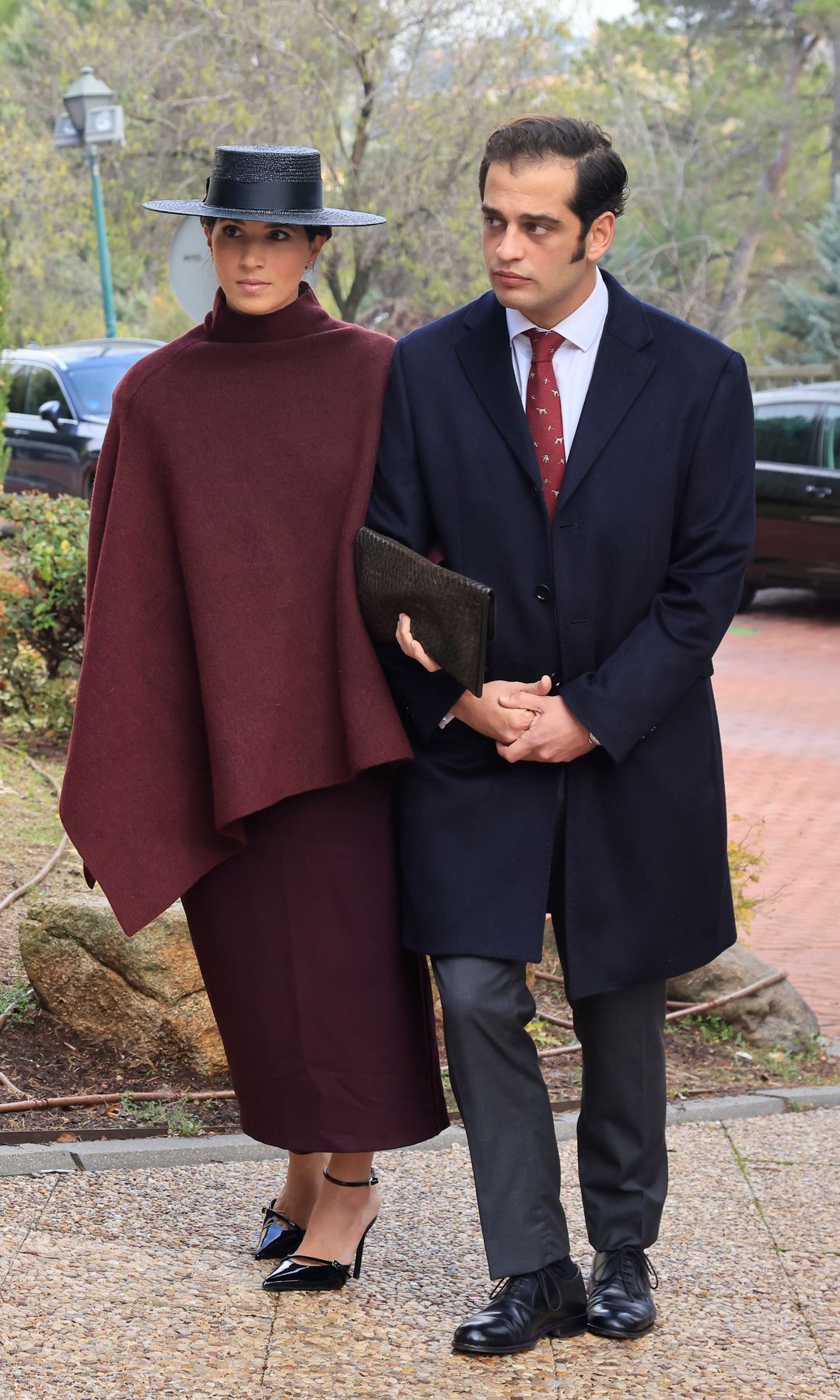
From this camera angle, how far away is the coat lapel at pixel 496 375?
2916mm

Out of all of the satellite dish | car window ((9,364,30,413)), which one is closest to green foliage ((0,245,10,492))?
the satellite dish

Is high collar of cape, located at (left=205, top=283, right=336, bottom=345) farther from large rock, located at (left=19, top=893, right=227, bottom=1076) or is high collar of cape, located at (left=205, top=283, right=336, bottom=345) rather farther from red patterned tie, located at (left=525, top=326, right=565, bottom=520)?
large rock, located at (left=19, top=893, right=227, bottom=1076)

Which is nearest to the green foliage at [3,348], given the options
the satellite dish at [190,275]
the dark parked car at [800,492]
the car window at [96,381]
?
the satellite dish at [190,275]

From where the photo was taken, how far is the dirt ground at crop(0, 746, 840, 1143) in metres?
4.21

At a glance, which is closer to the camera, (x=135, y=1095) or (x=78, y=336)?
(x=135, y=1095)

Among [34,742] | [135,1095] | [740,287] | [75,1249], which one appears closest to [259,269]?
[75,1249]

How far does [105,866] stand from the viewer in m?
3.18

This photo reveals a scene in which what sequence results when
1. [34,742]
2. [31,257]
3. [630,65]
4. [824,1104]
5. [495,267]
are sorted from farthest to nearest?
[630,65] → [31,257] → [34,742] → [824,1104] → [495,267]

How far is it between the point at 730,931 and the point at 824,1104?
169 centimetres

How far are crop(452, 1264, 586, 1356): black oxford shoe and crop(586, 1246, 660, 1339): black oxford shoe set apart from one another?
0.12 ft

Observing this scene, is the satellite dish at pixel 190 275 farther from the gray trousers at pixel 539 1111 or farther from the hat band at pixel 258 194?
the gray trousers at pixel 539 1111

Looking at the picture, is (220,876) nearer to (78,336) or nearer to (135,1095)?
(135,1095)

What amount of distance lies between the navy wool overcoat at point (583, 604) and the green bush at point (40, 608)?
5.08 metres

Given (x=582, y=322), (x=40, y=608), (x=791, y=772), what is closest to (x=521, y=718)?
(x=582, y=322)
